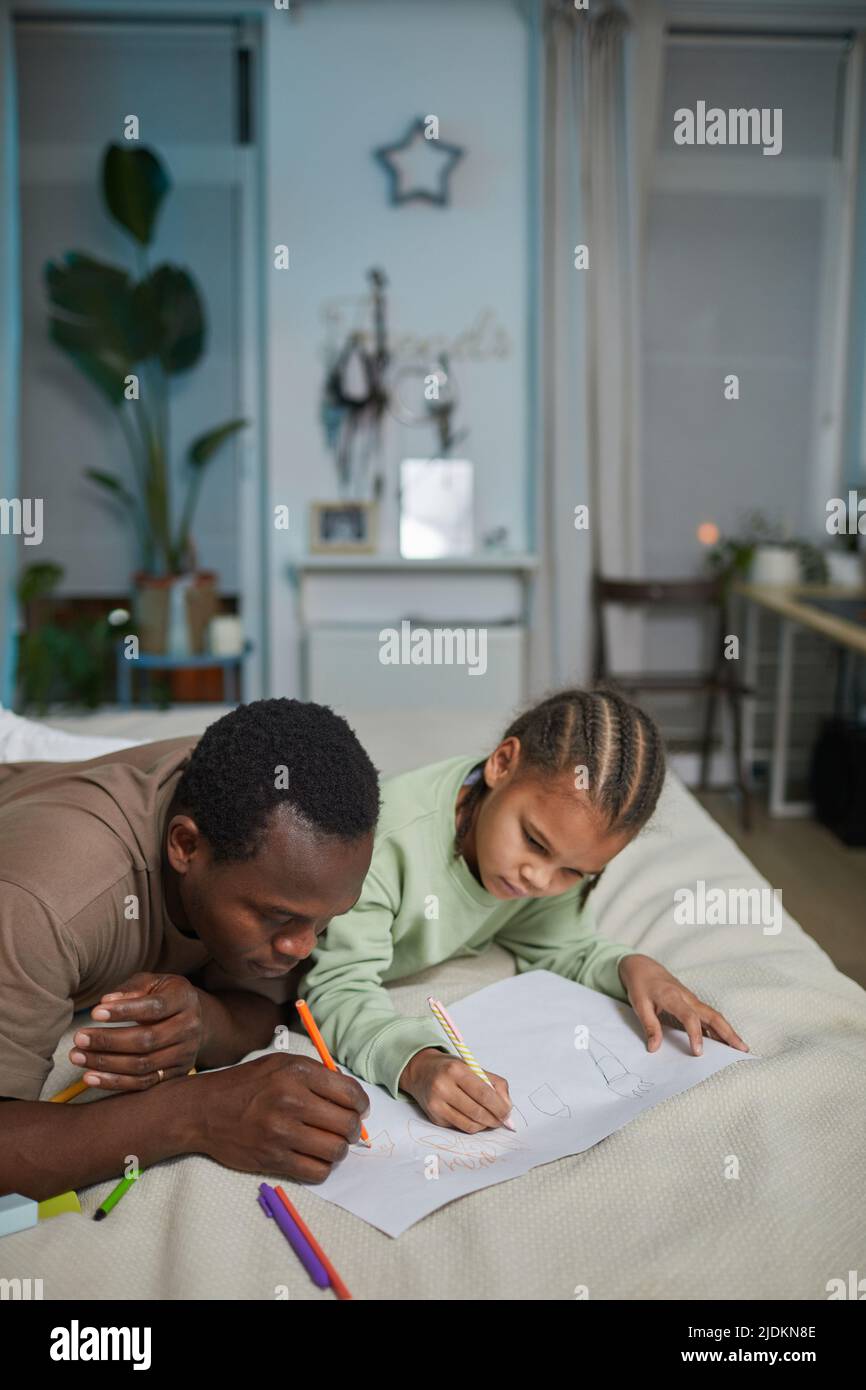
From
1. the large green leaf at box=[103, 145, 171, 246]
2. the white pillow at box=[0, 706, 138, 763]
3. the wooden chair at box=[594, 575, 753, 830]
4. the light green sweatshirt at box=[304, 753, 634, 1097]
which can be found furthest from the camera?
the wooden chair at box=[594, 575, 753, 830]

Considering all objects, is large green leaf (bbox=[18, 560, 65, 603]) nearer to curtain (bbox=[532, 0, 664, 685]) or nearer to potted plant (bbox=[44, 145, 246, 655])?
potted plant (bbox=[44, 145, 246, 655])

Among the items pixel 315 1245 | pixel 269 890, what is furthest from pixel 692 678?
pixel 315 1245

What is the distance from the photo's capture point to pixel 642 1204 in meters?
1.00

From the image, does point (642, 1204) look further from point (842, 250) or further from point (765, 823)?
point (842, 250)

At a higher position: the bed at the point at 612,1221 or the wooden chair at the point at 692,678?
the wooden chair at the point at 692,678

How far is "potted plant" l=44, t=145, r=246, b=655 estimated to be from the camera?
375 cm

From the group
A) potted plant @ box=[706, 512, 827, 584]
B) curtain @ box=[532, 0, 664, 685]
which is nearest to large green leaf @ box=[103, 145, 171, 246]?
curtain @ box=[532, 0, 664, 685]

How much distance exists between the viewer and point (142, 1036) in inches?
41.2

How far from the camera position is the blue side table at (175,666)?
12.7 feet

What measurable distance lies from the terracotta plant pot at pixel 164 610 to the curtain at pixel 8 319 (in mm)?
400

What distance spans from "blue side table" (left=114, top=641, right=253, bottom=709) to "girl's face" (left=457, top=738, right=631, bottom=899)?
8.73 ft

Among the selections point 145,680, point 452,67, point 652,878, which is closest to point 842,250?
point 452,67

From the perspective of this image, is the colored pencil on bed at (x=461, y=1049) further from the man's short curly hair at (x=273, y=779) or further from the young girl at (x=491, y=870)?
the man's short curly hair at (x=273, y=779)

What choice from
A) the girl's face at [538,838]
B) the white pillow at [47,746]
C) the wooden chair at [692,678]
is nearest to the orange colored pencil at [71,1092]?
the girl's face at [538,838]
